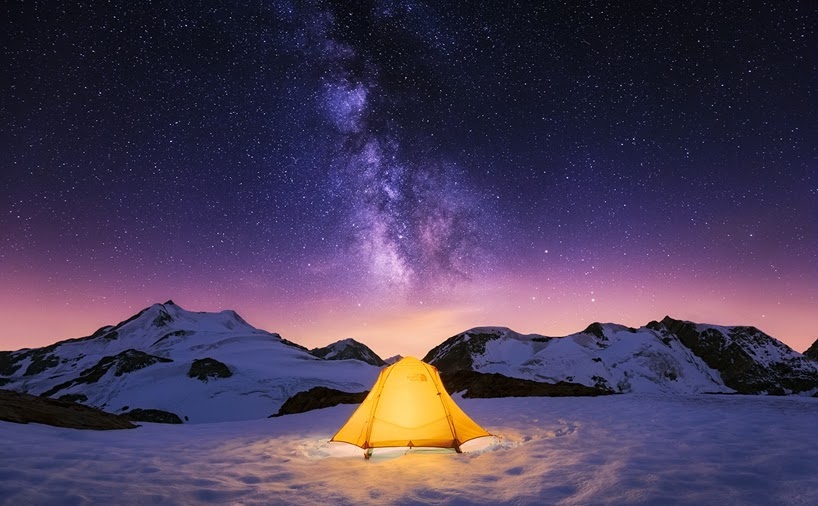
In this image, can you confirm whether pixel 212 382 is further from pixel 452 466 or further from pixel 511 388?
pixel 452 466

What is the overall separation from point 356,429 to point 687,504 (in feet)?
22.3

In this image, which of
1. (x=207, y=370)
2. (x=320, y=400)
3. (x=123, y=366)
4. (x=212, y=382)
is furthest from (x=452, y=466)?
(x=123, y=366)

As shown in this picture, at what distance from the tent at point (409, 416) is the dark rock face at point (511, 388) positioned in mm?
14284

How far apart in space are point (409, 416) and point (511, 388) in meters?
16.4

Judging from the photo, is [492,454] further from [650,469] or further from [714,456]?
[714,456]

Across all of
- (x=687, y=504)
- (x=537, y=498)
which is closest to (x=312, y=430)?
(x=537, y=498)

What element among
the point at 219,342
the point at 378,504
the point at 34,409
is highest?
the point at 219,342

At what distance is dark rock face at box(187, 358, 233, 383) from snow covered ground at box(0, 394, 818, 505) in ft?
298

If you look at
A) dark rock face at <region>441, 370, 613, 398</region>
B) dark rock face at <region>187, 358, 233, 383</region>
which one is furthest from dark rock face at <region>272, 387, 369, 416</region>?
dark rock face at <region>187, 358, 233, 383</region>

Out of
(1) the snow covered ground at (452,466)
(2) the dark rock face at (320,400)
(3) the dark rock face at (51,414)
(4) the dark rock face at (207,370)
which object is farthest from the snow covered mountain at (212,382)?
(1) the snow covered ground at (452,466)

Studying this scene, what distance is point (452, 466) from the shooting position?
855cm

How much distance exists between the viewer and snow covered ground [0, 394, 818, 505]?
637cm

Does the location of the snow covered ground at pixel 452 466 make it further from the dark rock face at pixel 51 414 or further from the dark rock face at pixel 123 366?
the dark rock face at pixel 123 366

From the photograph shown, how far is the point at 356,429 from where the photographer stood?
1077 cm
